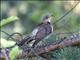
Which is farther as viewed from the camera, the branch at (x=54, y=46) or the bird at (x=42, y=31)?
the bird at (x=42, y=31)

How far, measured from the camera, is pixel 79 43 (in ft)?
→ 8.74

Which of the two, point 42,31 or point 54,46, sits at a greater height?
point 54,46

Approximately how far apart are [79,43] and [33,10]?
6.43 metres

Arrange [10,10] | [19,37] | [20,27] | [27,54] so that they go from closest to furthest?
[27,54], [19,37], [20,27], [10,10]

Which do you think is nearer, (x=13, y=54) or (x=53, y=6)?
(x=13, y=54)

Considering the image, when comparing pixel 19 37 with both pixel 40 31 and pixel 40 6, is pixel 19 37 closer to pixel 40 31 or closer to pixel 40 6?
pixel 40 31

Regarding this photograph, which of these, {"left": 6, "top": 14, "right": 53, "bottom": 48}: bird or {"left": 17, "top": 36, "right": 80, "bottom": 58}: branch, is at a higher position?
{"left": 17, "top": 36, "right": 80, "bottom": 58}: branch

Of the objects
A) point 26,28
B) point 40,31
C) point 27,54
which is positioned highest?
point 27,54

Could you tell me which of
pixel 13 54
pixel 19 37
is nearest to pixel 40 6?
pixel 19 37

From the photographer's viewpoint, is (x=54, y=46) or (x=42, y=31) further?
(x=42, y=31)

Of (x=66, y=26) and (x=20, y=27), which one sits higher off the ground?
(x=66, y=26)

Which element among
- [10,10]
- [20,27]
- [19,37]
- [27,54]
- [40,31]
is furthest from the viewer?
[10,10]

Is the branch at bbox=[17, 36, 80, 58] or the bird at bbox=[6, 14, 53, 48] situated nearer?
the branch at bbox=[17, 36, 80, 58]

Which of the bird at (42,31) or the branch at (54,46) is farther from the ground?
the branch at (54,46)
